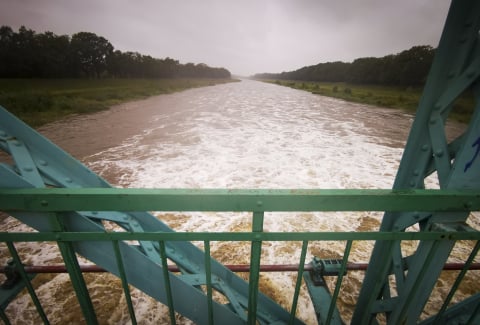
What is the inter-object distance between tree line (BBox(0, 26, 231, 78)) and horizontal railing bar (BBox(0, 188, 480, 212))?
193 feet

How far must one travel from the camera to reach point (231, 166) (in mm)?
8117

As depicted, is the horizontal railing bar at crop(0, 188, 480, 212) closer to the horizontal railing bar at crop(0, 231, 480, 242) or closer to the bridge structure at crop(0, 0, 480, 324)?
the bridge structure at crop(0, 0, 480, 324)

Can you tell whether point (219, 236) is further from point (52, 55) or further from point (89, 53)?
point (89, 53)

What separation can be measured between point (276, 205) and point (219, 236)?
35cm

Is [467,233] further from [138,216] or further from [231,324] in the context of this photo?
[138,216]

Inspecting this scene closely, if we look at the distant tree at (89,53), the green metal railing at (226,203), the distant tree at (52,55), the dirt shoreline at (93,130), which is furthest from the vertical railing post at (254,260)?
the distant tree at (89,53)

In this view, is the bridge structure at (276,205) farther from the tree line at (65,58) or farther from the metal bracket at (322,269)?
the tree line at (65,58)

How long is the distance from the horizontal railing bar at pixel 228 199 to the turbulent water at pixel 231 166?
271 cm

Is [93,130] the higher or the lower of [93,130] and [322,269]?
the lower

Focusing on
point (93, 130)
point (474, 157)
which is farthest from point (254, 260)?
point (93, 130)

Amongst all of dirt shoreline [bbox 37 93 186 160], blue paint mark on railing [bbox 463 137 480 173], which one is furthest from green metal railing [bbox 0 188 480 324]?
dirt shoreline [bbox 37 93 186 160]

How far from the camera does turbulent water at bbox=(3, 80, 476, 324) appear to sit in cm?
346

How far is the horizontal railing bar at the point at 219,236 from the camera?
1.18 m

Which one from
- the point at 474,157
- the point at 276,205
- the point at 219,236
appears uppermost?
the point at 474,157
